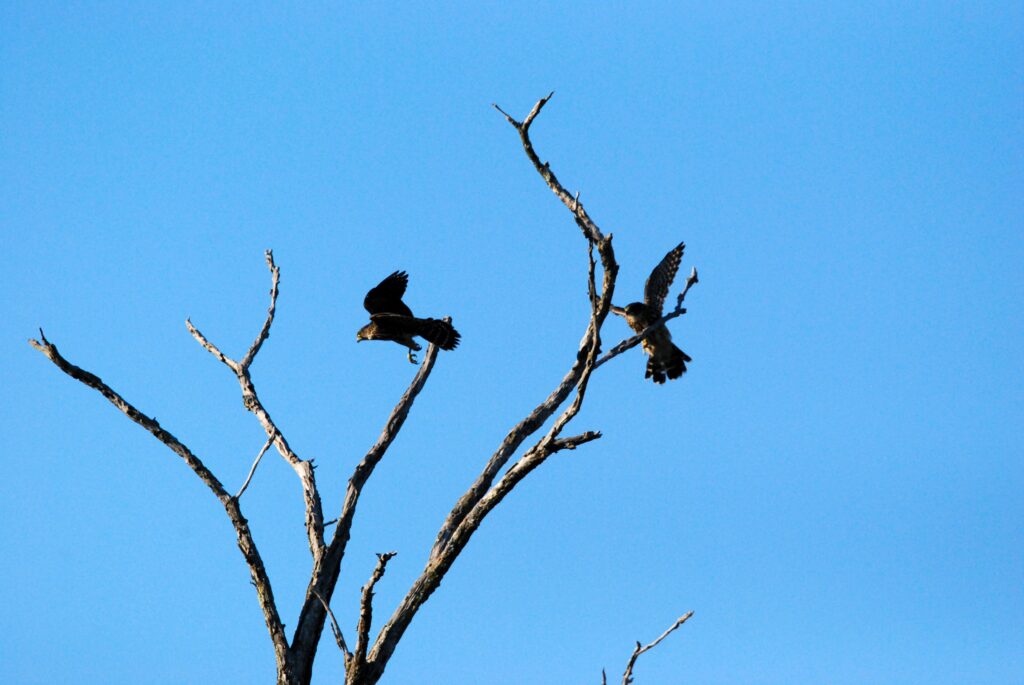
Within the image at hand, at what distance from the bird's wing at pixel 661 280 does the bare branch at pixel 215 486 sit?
4.41 meters

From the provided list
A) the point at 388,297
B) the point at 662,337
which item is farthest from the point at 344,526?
the point at 662,337

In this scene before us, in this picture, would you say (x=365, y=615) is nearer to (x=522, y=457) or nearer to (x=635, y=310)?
(x=522, y=457)

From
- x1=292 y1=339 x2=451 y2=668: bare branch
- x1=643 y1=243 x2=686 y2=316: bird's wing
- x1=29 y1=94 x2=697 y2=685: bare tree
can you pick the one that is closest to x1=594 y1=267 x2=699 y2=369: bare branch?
x1=29 y1=94 x2=697 y2=685: bare tree

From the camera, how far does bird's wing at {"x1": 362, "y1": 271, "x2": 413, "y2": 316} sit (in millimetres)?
9828

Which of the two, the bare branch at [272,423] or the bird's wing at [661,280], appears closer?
the bare branch at [272,423]

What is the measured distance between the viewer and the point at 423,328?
8.73 meters

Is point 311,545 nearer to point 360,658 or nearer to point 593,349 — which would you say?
point 360,658

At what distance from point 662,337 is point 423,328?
2435mm

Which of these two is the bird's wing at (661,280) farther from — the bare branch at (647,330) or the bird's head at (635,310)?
the bare branch at (647,330)

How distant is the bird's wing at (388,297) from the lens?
32.2ft

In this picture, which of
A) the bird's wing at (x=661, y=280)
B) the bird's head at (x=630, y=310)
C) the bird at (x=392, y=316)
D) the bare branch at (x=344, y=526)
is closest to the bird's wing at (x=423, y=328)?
the bird at (x=392, y=316)

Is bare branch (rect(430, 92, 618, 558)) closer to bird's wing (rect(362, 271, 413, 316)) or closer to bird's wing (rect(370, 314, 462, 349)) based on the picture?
bird's wing (rect(370, 314, 462, 349))

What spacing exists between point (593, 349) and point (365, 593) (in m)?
1.64

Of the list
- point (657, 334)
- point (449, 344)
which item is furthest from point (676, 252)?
point (449, 344)
